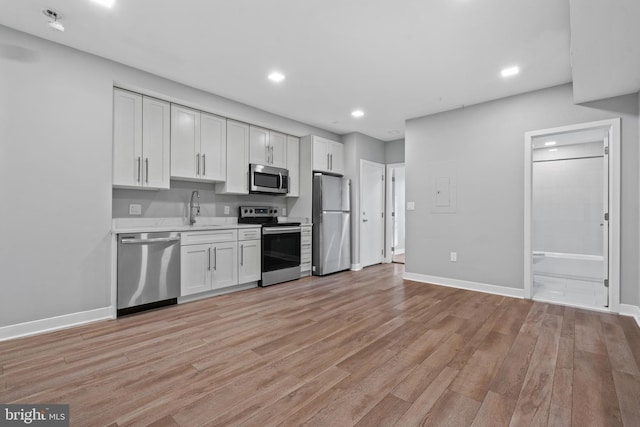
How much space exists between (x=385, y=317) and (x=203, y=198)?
2891mm

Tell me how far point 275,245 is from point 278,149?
1604mm

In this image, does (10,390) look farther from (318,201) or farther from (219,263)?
(318,201)

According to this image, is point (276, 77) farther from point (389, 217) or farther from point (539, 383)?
point (389, 217)

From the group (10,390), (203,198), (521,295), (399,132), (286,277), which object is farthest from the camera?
(399,132)

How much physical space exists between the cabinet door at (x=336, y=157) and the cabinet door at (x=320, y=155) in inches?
4.3

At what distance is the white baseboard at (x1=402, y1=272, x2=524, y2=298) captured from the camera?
3.77 m

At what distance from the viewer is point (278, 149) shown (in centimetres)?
485

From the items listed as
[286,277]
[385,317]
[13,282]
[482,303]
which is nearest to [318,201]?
[286,277]

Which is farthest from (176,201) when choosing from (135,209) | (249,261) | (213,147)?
(249,261)

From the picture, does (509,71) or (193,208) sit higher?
(509,71)

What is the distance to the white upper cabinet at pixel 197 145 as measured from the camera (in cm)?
360

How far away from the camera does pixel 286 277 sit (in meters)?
4.56

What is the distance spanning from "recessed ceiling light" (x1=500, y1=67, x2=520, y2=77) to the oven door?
336 cm

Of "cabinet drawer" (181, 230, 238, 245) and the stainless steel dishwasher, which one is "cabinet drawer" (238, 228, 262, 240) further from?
the stainless steel dishwasher
